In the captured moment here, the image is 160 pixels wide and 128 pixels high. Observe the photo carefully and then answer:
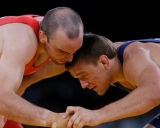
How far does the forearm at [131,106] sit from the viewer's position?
2.78 m

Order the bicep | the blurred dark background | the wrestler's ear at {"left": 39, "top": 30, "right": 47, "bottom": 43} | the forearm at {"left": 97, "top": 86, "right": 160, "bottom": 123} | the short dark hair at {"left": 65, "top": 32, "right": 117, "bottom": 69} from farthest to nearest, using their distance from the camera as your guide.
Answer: the blurred dark background < the short dark hair at {"left": 65, "top": 32, "right": 117, "bottom": 69} < the wrestler's ear at {"left": 39, "top": 30, "right": 47, "bottom": 43} < the bicep < the forearm at {"left": 97, "top": 86, "right": 160, "bottom": 123}

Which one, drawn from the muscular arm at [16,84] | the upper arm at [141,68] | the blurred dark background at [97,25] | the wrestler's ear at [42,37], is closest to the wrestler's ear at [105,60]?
the upper arm at [141,68]

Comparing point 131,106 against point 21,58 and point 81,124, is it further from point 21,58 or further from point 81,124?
point 21,58

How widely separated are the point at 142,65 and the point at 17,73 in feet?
2.73

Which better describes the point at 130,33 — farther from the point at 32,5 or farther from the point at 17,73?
the point at 17,73

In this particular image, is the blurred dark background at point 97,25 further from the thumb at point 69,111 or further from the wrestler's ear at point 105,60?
the thumb at point 69,111

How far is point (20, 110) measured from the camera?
9.33 ft

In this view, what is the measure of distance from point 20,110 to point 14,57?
371mm

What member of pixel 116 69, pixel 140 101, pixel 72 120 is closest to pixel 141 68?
pixel 140 101

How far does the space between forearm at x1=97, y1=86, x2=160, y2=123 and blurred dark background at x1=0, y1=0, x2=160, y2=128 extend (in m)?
3.83

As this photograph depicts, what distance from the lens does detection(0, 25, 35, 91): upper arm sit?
9.54ft

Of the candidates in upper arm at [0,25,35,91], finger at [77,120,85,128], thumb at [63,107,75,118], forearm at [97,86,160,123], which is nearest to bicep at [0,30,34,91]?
upper arm at [0,25,35,91]

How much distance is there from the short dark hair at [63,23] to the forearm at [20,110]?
1.87 feet

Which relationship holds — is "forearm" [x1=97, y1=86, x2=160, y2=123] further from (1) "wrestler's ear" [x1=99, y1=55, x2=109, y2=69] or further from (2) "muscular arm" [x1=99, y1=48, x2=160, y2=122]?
(1) "wrestler's ear" [x1=99, y1=55, x2=109, y2=69]
